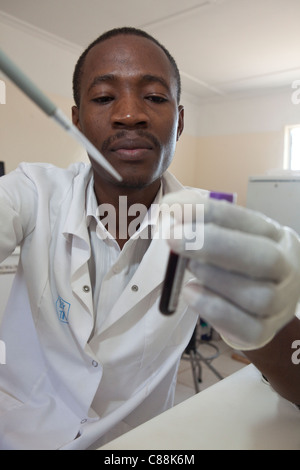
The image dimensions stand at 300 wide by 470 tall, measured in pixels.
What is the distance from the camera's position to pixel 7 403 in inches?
30.9

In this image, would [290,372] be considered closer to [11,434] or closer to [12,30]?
[11,434]

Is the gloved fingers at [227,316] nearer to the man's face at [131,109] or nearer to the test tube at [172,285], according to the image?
the test tube at [172,285]

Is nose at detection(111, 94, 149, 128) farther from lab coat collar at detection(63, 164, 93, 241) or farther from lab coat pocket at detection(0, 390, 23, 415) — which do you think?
lab coat pocket at detection(0, 390, 23, 415)

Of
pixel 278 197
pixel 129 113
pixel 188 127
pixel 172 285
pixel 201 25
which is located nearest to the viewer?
pixel 172 285

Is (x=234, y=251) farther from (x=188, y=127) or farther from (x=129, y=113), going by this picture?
(x=188, y=127)

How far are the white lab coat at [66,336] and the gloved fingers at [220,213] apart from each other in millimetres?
368

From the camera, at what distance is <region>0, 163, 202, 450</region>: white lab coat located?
2.37 ft

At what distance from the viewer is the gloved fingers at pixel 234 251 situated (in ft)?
1.27

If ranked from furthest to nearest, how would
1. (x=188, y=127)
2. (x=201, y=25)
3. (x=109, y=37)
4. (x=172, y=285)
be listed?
(x=188, y=127) < (x=201, y=25) < (x=109, y=37) < (x=172, y=285)

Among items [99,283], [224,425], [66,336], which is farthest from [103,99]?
[224,425]

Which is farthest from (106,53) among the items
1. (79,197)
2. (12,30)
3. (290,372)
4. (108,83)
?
(12,30)

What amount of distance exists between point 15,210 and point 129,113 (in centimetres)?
32

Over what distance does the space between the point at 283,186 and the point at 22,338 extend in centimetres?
273

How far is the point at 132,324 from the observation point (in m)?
0.77
